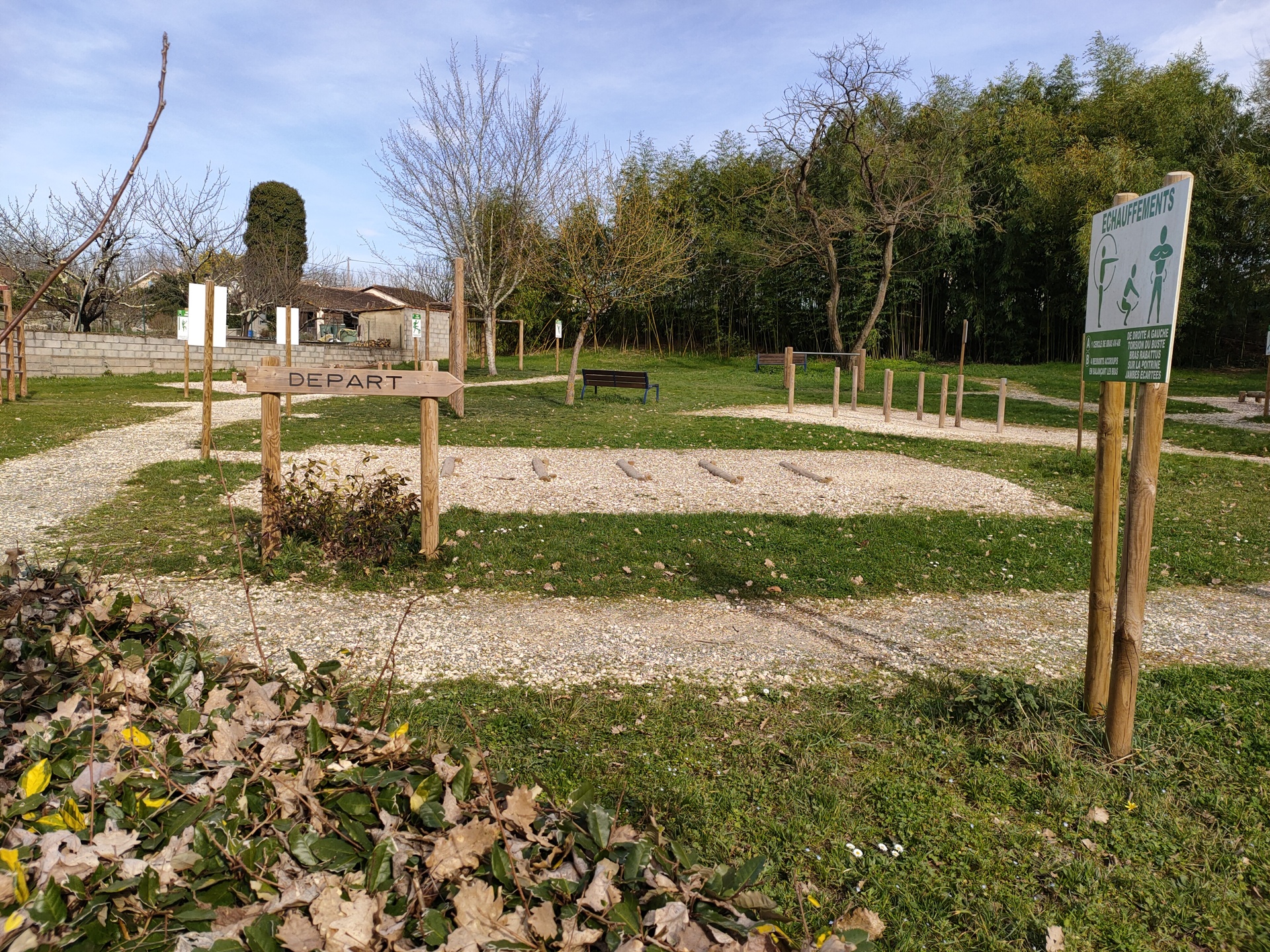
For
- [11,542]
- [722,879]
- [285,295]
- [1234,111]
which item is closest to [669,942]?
[722,879]

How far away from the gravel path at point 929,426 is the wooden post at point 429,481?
8.25 meters

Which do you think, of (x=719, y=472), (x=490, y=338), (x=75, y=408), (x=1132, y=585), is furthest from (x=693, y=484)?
(x=490, y=338)

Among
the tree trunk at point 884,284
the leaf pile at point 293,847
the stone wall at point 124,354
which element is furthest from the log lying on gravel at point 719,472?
the tree trunk at point 884,284

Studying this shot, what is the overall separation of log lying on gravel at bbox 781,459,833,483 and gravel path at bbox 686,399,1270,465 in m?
3.41

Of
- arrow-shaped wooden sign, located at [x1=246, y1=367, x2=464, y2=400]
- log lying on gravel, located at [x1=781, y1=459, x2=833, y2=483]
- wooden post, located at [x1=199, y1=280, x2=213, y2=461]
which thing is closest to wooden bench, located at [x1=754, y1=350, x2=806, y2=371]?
log lying on gravel, located at [x1=781, y1=459, x2=833, y2=483]

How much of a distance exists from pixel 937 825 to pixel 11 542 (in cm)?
567

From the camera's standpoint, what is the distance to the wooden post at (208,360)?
841cm

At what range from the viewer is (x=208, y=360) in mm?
8688

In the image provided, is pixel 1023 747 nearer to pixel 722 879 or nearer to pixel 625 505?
pixel 722 879

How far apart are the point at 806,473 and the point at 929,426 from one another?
19.0 ft

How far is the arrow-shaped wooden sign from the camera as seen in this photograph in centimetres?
494

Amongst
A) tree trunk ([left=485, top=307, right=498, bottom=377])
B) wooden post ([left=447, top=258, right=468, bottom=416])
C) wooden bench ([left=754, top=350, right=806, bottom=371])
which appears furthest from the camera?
wooden bench ([left=754, top=350, right=806, bottom=371])

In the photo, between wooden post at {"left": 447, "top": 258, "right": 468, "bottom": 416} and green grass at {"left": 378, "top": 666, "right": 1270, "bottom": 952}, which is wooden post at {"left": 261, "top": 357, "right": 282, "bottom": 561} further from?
wooden post at {"left": 447, "top": 258, "right": 468, "bottom": 416}

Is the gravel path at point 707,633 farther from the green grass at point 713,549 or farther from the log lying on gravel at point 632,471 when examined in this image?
the log lying on gravel at point 632,471
